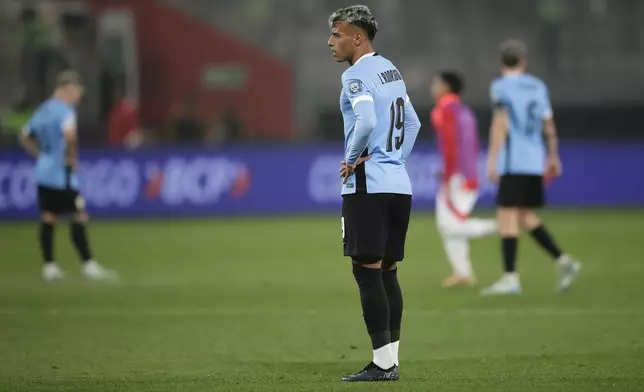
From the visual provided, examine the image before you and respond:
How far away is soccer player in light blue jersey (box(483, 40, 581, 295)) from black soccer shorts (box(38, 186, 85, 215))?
17.2 ft

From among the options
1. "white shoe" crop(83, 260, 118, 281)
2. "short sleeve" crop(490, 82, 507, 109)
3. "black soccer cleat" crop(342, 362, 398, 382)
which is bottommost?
"white shoe" crop(83, 260, 118, 281)

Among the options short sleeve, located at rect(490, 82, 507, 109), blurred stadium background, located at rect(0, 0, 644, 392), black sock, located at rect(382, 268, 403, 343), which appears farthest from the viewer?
short sleeve, located at rect(490, 82, 507, 109)

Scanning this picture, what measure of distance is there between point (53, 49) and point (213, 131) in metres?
4.05

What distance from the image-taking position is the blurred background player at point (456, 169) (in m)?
14.3

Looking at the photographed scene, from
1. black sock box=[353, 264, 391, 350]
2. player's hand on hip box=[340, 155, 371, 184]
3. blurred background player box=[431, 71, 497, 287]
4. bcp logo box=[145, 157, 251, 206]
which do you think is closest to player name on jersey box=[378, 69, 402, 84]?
player's hand on hip box=[340, 155, 371, 184]

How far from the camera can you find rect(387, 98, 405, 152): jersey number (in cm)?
812

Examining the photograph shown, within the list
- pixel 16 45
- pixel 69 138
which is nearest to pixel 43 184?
pixel 69 138

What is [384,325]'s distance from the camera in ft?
26.4

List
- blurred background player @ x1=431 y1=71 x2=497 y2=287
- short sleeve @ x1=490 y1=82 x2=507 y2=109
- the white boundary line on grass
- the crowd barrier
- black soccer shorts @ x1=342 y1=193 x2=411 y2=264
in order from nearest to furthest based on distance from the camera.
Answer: black soccer shorts @ x1=342 y1=193 x2=411 y2=264, the white boundary line on grass, short sleeve @ x1=490 y1=82 x2=507 y2=109, blurred background player @ x1=431 y1=71 x2=497 y2=287, the crowd barrier

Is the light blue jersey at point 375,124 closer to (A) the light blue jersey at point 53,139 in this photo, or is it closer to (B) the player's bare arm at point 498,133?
(B) the player's bare arm at point 498,133

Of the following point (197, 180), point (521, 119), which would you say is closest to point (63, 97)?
point (521, 119)

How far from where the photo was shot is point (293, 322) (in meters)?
11.7

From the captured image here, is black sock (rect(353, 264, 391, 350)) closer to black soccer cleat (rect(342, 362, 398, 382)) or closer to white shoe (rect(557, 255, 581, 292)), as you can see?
black soccer cleat (rect(342, 362, 398, 382))

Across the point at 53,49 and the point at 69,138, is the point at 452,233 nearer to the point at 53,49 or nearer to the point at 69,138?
the point at 69,138
